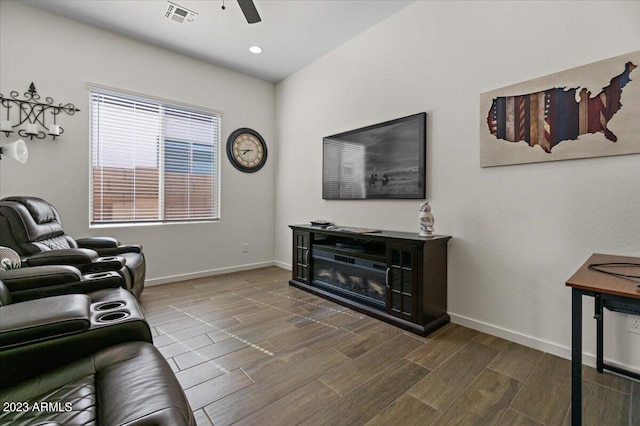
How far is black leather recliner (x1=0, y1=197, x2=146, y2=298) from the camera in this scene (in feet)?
7.13

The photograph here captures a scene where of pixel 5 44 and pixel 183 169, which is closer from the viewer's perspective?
pixel 5 44

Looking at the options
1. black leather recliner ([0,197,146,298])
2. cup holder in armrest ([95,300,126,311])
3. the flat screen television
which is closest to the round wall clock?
the flat screen television

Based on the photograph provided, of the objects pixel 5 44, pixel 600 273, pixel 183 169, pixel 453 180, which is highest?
pixel 5 44

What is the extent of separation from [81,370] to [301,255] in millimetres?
2777

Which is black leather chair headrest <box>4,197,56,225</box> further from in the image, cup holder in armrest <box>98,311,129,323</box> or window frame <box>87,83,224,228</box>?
cup holder in armrest <box>98,311,129,323</box>

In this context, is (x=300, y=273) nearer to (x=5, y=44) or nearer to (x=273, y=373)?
(x=273, y=373)

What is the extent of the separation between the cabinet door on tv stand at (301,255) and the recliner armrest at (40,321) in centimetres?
251

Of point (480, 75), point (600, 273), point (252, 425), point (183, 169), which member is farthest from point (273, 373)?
point (183, 169)

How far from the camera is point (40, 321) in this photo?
107 cm

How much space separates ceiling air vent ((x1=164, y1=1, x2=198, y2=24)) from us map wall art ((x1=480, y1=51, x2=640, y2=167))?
9.97 feet

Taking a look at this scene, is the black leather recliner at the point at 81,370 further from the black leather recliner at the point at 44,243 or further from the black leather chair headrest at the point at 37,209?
the black leather chair headrest at the point at 37,209

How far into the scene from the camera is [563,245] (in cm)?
206

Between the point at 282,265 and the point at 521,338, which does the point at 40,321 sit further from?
the point at 282,265

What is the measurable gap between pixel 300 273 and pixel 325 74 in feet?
8.88
